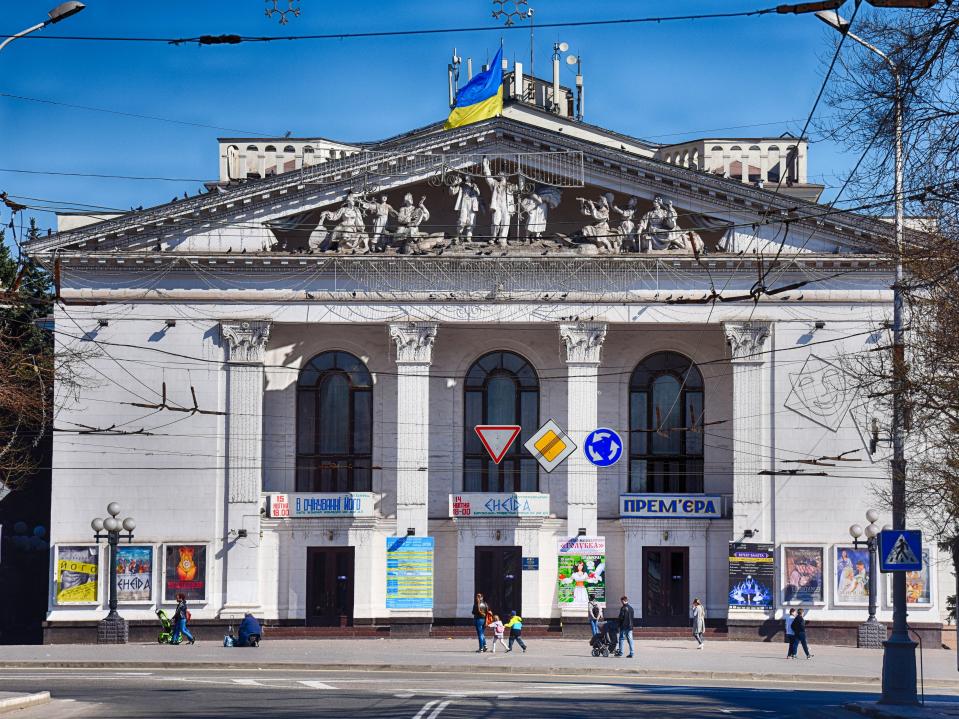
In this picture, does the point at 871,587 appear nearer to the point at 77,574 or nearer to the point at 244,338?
the point at 244,338

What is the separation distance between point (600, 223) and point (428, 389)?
298 inches

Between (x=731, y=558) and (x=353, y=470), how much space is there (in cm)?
1251

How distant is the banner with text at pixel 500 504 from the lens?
171 ft

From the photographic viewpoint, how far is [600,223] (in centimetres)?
5231

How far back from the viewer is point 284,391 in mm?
54188

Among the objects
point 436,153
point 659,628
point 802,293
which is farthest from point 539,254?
point 659,628

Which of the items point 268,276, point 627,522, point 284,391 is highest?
point 268,276

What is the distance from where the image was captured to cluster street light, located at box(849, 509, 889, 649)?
47594 mm

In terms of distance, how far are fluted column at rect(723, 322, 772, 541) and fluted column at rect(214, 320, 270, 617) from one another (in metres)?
14.8

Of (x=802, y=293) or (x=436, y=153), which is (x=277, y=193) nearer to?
(x=436, y=153)

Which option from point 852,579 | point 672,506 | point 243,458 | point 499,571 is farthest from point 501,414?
point 852,579

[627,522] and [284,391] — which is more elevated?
[284,391]

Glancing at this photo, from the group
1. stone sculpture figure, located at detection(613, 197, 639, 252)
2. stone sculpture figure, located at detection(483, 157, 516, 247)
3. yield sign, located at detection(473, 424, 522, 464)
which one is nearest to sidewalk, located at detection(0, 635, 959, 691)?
yield sign, located at detection(473, 424, 522, 464)

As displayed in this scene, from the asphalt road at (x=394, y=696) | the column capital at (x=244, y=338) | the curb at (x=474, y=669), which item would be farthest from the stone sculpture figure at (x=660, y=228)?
the asphalt road at (x=394, y=696)
